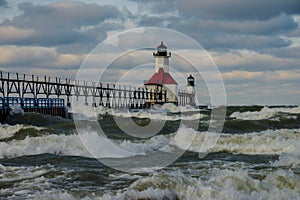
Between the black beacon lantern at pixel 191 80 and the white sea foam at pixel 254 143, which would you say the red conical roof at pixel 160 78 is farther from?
the white sea foam at pixel 254 143

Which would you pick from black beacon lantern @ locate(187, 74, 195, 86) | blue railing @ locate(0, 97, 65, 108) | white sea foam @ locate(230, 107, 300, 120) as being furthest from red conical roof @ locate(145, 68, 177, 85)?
blue railing @ locate(0, 97, 65, 108)

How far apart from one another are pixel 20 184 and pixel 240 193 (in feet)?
14.9

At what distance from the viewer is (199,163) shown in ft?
46.5

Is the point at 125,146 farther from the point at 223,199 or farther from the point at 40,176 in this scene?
the point at 223,199

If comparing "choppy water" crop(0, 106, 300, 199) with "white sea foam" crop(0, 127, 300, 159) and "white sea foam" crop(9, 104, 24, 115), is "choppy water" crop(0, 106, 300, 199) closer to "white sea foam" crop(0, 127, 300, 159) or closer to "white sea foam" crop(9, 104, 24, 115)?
"white sea foam" crop(0, 127, 300, 159)

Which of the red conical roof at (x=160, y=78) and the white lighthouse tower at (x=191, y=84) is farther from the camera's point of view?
the white lighthouse tower at (x=191, y=84)

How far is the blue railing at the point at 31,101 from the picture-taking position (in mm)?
33812

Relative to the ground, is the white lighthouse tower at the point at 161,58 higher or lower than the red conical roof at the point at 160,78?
higher

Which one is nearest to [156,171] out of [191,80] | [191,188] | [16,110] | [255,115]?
[191,188]

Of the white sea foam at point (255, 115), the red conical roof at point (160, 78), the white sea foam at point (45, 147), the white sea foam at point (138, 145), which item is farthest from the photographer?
the red conical roof at point (160, 78)

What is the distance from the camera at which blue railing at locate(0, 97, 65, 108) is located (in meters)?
33.8

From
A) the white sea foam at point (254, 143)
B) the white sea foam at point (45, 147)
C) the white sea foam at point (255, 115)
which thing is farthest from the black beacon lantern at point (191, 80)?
the white sea foam at point (45, 147)

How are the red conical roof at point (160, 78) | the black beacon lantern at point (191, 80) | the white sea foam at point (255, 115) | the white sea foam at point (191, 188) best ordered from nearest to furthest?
the white sea foam at point (191, 188), the white sea foam at point (255, 115), the red conical roof at point (160, 78), the black beacon lantern at point (191, 80)

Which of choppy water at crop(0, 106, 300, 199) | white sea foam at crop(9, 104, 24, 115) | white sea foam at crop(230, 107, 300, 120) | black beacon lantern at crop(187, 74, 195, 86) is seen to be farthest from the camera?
black beacon lantern at crop(187, 74, 195, 86)
